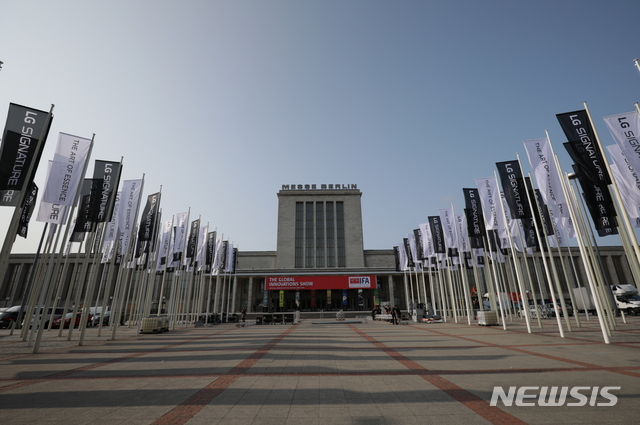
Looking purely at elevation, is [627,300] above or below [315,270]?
below

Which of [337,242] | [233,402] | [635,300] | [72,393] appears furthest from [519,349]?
[337,242]

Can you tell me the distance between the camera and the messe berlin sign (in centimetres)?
5422

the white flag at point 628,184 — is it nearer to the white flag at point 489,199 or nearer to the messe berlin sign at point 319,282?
the white flag at point 489,199

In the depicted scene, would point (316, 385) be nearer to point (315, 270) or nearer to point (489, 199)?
point (489, 199)

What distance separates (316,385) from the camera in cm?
763

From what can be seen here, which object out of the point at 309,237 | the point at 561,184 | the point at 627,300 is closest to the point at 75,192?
the point at 561,184

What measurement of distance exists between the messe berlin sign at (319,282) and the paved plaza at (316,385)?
41504 mm

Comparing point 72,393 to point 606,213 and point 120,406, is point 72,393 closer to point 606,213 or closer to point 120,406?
point 120,406

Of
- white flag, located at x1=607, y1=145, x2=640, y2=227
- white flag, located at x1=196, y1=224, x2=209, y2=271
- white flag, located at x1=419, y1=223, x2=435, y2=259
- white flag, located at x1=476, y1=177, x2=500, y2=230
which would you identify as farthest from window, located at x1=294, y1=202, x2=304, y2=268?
white flag, located at x1=607, y1=145, x2=640, y2=227

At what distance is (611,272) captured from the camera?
6806cm

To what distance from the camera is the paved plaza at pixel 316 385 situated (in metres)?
5.44

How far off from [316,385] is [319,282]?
156 feet

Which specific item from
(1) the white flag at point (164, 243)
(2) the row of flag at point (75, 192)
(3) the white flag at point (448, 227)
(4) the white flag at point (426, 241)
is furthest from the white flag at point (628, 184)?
(1) the white flag at point (164, 243)

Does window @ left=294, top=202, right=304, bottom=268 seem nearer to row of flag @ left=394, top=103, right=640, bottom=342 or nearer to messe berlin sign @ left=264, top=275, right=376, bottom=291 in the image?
messe berlin sign @ left=264, top=275, right=376, bottom=291
